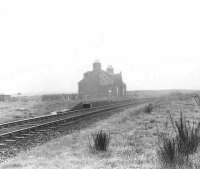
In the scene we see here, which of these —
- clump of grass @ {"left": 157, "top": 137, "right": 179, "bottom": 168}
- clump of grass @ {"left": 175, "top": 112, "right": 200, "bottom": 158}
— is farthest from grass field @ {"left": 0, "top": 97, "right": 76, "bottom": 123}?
clump of grass @ {"left": 157, "top": 137, "right": 179, "bottom": 168}

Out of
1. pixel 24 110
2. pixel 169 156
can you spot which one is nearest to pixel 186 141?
pixel 169 156

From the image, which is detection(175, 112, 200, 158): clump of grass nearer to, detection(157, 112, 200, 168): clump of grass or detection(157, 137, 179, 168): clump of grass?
detection(157, 112, 200, 168): clump of grass

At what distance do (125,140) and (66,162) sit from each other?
3294 mm

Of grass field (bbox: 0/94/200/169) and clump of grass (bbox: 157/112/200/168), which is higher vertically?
clump of grass (bbox: 157/112/200/168)

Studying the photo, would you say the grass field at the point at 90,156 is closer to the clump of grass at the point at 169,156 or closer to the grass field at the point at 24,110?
the clump of grass at the point at 169,156

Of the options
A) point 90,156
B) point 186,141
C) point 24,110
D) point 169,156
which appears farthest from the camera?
point 24,110

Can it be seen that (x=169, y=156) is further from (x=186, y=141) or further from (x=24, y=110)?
(x=24, y=110)

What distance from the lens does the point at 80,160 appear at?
699 centimetres

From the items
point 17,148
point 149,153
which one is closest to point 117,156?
point 149,153

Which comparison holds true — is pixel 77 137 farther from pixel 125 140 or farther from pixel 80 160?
pixel 80 160

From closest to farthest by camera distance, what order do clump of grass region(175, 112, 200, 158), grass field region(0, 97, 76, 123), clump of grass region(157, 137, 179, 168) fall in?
clump of grass region(157, 137, 179, 168)
clump of grass region(175, 112, 200, 158)
grass field region(0, 97, 76, 123)

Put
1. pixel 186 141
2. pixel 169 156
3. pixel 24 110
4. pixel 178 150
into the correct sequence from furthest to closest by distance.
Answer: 1. pixel 24 110
2. pixel 186 141
3. pixel 178 150
4. pixel 169 156

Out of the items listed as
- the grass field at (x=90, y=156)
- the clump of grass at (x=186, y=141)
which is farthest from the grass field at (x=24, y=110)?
the clump of grass at (x=186, y=141)

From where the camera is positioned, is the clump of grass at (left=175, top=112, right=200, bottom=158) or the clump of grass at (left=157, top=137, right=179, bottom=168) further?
the clump of grass at (left=175, top=112, right=200, bottom=158)
